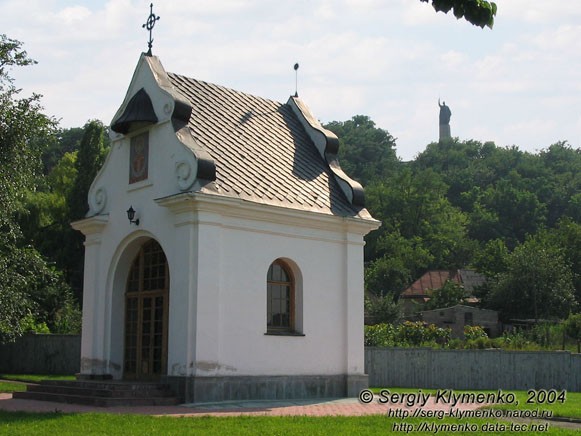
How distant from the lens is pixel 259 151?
21.9 meters

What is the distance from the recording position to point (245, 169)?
67.7 feet

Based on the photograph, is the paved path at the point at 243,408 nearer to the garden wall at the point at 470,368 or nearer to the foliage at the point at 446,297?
the garden wall at the point at 470,368

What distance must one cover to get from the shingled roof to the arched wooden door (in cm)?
292

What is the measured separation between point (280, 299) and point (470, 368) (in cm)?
1071

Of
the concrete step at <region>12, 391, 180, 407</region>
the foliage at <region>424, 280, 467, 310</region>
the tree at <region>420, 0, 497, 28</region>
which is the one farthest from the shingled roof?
the foliage at <region>424, 280, 467, 310</region>

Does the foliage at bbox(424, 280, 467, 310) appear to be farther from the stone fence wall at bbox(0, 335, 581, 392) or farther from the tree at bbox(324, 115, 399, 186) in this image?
the tree at bbox(324, 115, 399, 186)

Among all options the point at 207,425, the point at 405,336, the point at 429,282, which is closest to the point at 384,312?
the point at 405,336

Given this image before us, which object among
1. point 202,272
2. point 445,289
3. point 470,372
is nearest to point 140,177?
point 202,272

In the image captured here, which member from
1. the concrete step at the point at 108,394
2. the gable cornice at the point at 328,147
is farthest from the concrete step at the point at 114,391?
the gable cornice at the point at 328,147

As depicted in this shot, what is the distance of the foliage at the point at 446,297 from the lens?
5709cm

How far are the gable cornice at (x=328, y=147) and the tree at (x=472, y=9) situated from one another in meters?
15.1

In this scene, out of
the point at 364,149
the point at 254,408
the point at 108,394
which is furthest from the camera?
the point at 364,149

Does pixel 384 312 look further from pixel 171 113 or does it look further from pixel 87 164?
pixel 171 113

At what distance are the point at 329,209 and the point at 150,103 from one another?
17.7 feet
